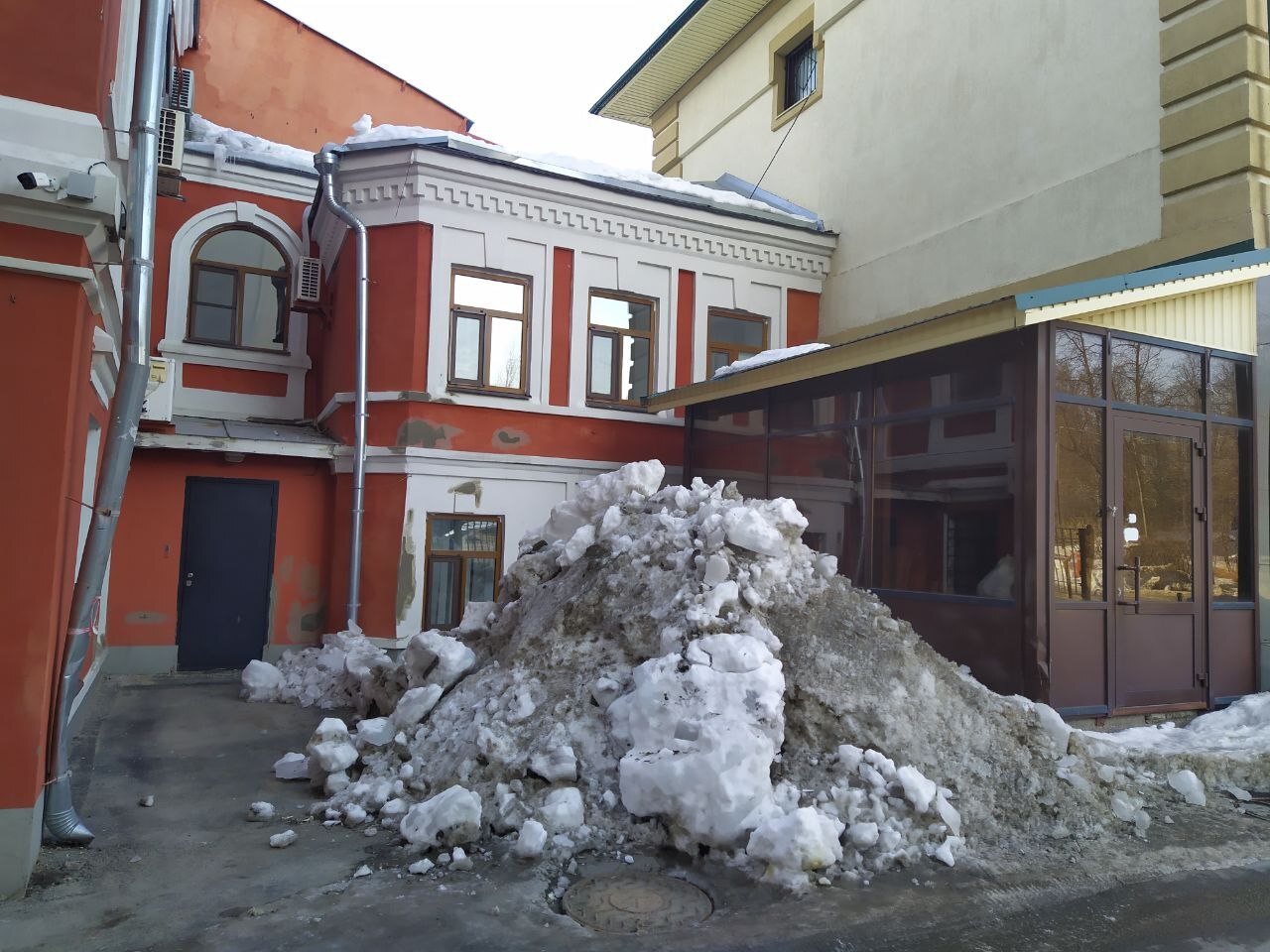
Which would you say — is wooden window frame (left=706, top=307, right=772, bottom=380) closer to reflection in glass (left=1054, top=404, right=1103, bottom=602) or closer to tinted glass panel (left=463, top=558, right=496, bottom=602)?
tinted glass panel (left=463, top=558, right=496, bottom=602)

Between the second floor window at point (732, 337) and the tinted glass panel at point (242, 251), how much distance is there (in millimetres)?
5975

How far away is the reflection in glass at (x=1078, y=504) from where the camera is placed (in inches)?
276

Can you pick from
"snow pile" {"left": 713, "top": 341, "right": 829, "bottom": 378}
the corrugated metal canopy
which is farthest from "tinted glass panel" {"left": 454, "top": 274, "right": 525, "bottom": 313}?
the corrugated metal canopy

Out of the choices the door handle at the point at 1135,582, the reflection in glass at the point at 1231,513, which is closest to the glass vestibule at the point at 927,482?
the door handle at the point at 1135,582

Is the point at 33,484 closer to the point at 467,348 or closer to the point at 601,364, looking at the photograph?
the point at 467,348

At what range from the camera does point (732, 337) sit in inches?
495

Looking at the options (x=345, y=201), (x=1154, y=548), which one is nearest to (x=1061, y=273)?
(x=1154, y=548)

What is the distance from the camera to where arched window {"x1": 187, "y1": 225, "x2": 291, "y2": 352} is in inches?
457

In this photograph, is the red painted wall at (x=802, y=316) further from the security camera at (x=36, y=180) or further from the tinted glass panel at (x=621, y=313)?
the security camera at (x=36, y=180)

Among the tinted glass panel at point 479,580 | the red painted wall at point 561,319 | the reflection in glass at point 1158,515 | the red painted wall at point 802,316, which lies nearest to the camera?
the reflection in glass at point 1158,515

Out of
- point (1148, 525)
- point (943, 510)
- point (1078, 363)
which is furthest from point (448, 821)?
point (1148, 525)

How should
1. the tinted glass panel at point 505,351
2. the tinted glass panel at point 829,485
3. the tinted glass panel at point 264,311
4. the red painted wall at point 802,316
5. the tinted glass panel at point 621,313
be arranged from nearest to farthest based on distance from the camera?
the tinted glass panel at point 829,485
the tinted glass panel at point 505,351
the tinted glass panel at point 621,313
the tinted glass panel at point 264,311
the red painted wall at point 802,316

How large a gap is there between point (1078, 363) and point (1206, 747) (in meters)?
3.05

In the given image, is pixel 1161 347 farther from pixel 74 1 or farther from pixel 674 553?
pixel 74 1
